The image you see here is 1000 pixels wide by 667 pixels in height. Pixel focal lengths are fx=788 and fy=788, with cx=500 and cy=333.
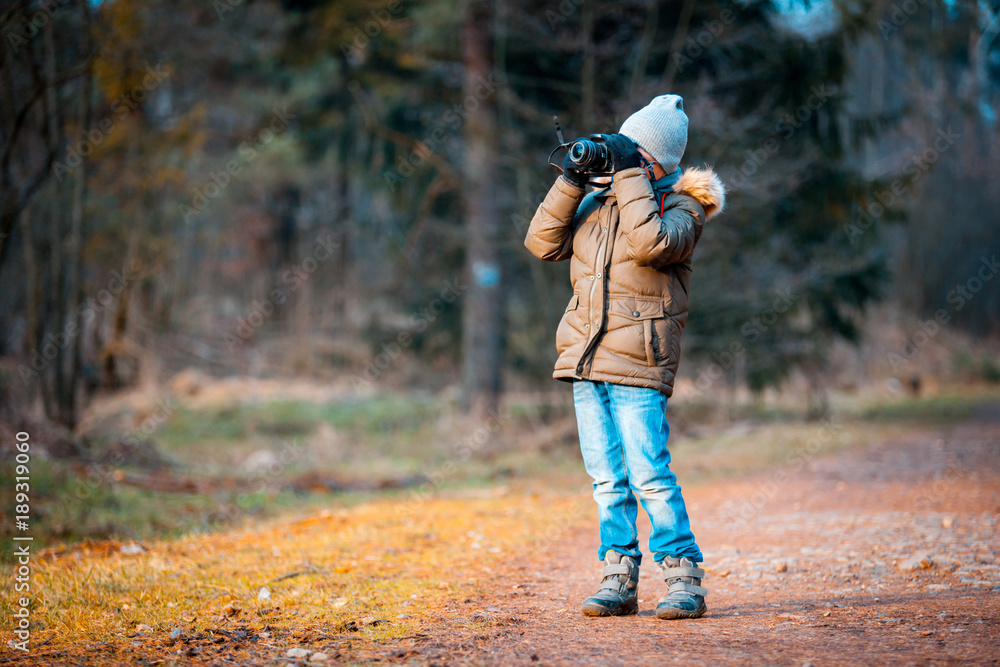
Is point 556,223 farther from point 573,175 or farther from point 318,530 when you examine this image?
point 318,530

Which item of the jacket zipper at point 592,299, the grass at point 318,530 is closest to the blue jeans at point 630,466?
the jacket zipper at point 592,299

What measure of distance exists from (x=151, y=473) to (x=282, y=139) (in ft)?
32.0

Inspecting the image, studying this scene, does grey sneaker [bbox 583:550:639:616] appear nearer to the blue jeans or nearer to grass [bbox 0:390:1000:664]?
the blue jeans

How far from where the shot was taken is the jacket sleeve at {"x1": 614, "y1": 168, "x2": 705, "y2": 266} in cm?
302

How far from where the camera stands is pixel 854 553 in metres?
4.14

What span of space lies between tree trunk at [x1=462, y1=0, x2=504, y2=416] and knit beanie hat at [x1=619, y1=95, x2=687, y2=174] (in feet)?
23.7

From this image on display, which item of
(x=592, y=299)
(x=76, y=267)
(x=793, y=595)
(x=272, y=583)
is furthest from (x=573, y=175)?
(x=76, y=267)

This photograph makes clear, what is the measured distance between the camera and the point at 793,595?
11.3 ft

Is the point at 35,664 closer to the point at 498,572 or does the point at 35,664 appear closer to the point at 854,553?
the point at 498,572

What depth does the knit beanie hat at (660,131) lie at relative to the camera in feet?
10.6

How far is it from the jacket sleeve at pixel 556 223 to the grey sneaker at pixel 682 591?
1.35 m

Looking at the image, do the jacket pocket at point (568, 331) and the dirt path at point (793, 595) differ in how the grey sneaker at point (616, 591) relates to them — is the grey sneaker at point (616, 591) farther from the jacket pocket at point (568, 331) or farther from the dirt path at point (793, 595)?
the jacket pocket at point (568, 331)

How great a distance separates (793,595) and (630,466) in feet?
3.36

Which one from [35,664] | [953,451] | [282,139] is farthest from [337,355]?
[35,664]
